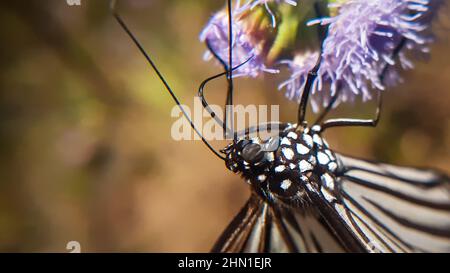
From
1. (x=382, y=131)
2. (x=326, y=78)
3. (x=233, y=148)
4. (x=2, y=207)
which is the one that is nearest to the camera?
(x=233, y=148)

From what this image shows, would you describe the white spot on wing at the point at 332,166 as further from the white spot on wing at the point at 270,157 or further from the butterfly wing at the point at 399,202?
the white spot on wing at the point at 270,157

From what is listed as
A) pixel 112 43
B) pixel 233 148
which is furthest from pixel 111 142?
pixel 233 148

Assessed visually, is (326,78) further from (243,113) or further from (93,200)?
(93,200)

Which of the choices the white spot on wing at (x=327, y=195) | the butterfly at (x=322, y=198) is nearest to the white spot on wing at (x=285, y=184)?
the butterfly at (x=322, y=198)

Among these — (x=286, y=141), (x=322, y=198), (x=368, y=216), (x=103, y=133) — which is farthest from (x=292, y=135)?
(x=103, y=133)

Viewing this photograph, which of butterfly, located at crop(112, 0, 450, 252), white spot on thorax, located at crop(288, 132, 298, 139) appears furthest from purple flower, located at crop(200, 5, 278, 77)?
→ white spot on thorax, located at crop(288, 132, 298, 139)

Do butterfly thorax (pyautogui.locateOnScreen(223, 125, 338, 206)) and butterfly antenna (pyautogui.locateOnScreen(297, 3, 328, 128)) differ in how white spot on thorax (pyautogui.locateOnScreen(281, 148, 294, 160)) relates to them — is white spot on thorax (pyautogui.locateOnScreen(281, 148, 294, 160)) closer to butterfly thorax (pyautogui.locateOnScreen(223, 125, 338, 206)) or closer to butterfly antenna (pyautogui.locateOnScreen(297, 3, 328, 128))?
butterfly thorax (pyautogui.locateOnScreen(223, 125, 338, 206))

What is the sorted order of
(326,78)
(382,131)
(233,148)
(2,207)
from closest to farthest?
(233,148), (326,78), (382,131), (2,207)

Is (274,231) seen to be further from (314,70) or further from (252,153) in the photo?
(314,70)
